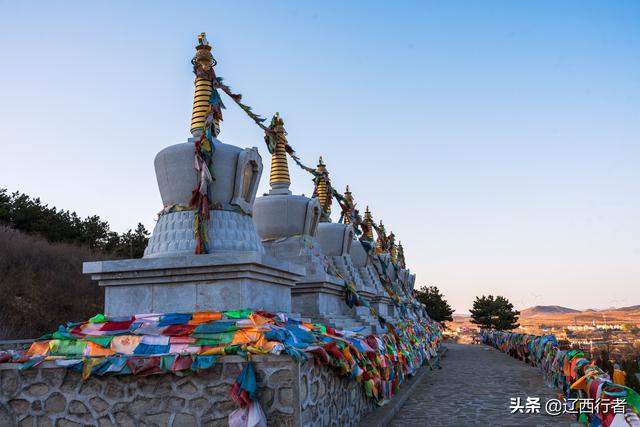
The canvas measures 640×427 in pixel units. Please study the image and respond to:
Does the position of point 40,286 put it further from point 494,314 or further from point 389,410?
point 494,314

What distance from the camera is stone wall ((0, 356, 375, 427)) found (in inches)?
201

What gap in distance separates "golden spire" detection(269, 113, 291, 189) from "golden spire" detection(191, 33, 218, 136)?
12.4 ft

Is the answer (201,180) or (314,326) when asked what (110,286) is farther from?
(314,326)

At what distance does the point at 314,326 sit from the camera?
22.8ft

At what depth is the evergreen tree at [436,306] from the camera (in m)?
46.7

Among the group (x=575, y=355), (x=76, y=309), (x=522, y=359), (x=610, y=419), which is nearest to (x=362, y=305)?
(x=575, y=355)

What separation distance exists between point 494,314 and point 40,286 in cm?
3342

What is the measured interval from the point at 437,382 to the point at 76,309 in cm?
1665

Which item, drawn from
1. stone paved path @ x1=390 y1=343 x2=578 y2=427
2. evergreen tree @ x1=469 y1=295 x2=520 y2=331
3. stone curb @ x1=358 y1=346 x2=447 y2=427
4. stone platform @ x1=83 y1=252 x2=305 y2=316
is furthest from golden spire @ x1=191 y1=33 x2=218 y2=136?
evergreen tree @ x1=469 y1=295 x2=520 y2=331

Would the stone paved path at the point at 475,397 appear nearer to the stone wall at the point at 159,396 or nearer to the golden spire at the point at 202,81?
the stone wall at the point at 159,396

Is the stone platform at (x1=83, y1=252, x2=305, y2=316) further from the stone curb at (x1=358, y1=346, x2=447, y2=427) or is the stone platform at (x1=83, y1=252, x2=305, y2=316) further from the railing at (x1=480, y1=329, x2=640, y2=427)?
the railing at (x1=480, y1=329, x2=640, y2=427)

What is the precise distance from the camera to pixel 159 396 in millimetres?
5348

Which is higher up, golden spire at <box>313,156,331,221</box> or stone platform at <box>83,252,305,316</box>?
golden spire at <box>313,156,331,221</box>

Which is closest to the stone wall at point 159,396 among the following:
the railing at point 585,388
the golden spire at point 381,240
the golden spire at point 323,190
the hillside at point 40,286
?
the railing at point 585,388
